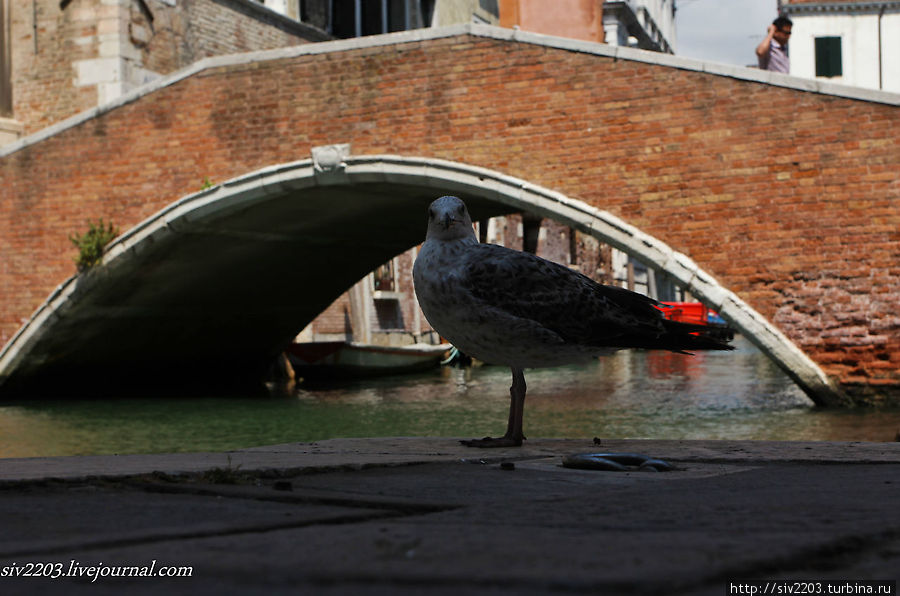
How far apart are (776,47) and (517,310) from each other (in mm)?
7139

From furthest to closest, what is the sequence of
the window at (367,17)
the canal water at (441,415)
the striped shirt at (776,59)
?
the window at (367,17) < the striped shirt at (776,59) < the canal water at (441,415)

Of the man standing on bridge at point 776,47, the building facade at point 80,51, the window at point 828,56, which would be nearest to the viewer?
the man standing on bridge at point 776,47

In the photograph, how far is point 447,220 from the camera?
339cm

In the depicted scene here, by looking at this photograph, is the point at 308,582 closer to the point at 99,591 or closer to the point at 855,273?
the point at 99,591

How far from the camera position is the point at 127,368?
13.0 meters

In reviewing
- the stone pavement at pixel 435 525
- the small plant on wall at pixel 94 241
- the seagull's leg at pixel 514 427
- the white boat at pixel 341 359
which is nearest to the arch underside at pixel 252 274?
the small plant on wall at pixel 94 241

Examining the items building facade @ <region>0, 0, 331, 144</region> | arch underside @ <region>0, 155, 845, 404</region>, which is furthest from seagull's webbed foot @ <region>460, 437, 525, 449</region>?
building facade @ <region>0, 0, 331, 144</region>

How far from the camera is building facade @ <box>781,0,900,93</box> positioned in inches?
914

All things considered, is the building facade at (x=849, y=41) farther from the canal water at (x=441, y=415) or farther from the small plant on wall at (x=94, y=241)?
the small plant on wall at (x=94, y=241)

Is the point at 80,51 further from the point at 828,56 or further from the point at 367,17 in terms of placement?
the point at 828,56

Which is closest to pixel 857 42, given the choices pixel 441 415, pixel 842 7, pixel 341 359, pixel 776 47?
pixel 842 7

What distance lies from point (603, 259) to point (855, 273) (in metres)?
20.5

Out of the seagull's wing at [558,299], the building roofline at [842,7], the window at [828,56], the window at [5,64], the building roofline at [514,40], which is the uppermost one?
the building roofline at [842,7]

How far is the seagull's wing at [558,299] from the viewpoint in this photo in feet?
10.7
